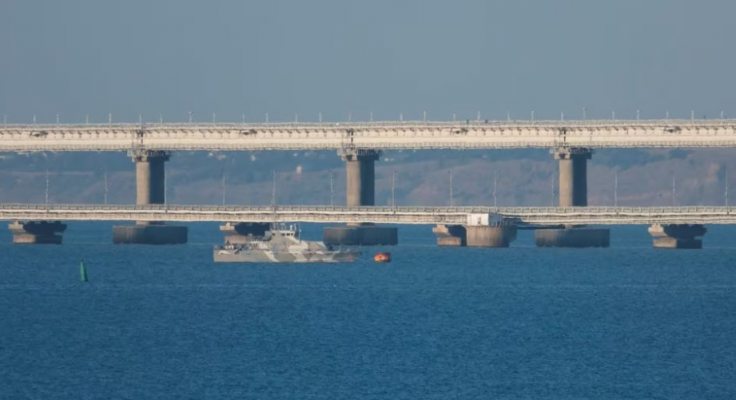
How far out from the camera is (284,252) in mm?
165500

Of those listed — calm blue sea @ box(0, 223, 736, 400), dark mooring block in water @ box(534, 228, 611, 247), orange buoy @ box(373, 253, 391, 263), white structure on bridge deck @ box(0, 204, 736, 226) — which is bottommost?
calm blue sea @ box(0, 223, 736, 400)

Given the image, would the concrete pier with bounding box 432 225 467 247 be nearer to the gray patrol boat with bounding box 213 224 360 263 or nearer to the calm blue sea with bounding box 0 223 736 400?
the gray patrol boat with bounding box 213 224 360 263

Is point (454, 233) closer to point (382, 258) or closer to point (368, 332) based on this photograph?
point (382, 258)

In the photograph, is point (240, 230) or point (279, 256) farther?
point (240, 230)

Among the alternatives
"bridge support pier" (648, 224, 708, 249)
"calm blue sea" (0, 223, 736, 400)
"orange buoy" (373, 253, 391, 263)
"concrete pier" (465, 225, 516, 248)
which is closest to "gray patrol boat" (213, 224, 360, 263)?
"orange buoy" (373, 253, 391, 263)

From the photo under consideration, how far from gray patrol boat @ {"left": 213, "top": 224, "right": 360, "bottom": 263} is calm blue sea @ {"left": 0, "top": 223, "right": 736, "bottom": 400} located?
283cm

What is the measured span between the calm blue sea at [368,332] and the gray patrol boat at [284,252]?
9.28 ft

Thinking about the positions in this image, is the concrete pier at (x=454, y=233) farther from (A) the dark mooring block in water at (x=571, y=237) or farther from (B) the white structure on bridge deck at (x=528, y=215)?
(A) the dark mooring block in water at (x=571, y=237)

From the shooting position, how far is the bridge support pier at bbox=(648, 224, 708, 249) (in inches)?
7466

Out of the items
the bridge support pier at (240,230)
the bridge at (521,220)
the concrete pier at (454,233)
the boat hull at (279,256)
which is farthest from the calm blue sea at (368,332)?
the concrete pier at (454,233)

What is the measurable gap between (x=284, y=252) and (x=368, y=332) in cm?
6378

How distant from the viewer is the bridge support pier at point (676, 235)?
622 feet

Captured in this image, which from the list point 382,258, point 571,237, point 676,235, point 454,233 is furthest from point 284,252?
point 676,235

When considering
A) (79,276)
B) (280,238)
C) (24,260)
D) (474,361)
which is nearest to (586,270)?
(280,238)
